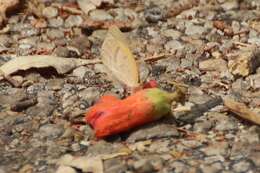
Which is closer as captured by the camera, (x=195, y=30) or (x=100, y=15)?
(x=195, y=30)

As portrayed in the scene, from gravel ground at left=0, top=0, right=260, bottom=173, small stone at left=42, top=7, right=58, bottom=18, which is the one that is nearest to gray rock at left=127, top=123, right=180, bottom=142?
gravel ground at left=0, top=0, right=260, bottom=173

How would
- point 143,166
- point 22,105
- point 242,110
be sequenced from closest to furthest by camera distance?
1. point 143,166
2. point 242,110
3. point 22,105

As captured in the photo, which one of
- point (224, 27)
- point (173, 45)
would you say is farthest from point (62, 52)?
point (224, 27)

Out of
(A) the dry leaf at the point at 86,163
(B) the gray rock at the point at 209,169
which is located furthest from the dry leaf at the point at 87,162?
(B) the gray rock at the point at 209,169

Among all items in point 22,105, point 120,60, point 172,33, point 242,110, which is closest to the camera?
point 242,110

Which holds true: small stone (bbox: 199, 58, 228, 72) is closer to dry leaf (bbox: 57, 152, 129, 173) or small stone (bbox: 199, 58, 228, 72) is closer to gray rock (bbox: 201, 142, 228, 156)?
gray rock (bbox: 201, 142, 228, 156)

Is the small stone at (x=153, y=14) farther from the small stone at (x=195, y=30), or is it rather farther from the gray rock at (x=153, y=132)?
the gray rock at (x=153, y=132)

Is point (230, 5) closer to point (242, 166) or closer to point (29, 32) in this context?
point (29, 32)
